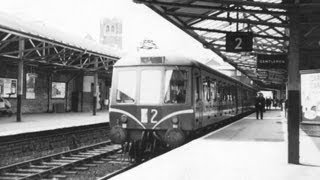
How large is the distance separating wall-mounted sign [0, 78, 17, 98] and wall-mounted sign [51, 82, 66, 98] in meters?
3.91

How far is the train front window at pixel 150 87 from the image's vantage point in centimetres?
1062

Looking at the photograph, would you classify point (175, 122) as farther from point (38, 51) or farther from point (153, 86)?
point (38, 51)

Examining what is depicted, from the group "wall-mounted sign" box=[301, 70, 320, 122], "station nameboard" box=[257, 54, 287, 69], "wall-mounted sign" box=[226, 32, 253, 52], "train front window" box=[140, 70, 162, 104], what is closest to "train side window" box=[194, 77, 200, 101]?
"train front window" box=[140, 70, 162, 104]

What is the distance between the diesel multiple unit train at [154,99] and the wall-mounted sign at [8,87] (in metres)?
12.3

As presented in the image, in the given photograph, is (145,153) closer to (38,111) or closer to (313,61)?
(313,61)

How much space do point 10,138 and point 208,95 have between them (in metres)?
5.64

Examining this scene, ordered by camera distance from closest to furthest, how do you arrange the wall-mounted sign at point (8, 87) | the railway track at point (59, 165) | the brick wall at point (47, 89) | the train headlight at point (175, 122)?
the railway track at point (59, 165)
the train headlight at point (175, 122)
the wall-mounted sign at point (8, 87)
the brick wall at point (47, 89)

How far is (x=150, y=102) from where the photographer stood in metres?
10.6

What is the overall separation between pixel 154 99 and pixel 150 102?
120 mm

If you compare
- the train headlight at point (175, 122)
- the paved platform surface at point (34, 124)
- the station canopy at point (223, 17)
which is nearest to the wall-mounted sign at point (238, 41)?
the station canopy at point (223, 17)

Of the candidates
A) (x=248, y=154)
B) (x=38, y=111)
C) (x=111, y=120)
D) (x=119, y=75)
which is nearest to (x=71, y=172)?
(x=111, y=120)

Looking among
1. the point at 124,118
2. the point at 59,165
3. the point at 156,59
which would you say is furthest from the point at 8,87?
the point at 156,59

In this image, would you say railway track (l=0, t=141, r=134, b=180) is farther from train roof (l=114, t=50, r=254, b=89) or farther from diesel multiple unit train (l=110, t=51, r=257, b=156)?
train roof (l=114, t=50, r=254, b=89)

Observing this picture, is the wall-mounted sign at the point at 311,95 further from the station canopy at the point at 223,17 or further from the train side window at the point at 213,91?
the train side window at the point at 213,91
